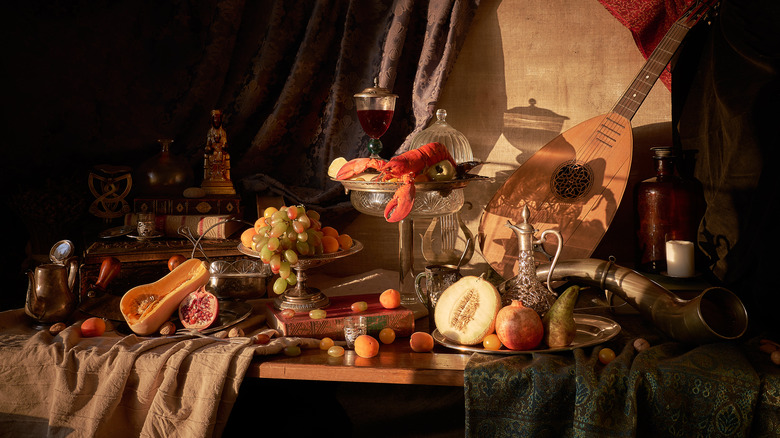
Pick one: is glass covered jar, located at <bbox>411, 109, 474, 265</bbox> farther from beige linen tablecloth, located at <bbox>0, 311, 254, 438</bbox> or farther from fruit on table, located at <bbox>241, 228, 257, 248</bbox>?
beige linen tablecloth, located at <bbox>0, 311, 254, 438</bbox>

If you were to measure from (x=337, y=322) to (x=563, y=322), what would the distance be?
0.55 metres

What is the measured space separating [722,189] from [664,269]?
275mm

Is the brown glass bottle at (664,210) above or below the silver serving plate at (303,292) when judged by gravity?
above

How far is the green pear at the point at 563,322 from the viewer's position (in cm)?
Answer: 142

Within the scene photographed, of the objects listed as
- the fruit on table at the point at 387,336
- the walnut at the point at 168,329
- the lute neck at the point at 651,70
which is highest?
the lute neck at the point at 651,70

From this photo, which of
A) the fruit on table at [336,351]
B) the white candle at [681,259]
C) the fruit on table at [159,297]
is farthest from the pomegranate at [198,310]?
the white candle at [681,259]

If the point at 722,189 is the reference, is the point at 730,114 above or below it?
above

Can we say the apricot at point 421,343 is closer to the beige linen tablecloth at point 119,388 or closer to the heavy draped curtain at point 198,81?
the beige linen tablecloth at point 119,388

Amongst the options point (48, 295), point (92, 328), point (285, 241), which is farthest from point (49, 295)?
point (285, 241)

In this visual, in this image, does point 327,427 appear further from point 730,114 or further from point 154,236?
point 730,114

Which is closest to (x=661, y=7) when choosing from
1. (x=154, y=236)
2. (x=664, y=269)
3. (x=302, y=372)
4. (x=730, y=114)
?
(x=730, y=114)

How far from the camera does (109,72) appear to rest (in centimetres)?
226

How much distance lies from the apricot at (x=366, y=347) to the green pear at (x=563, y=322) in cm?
40

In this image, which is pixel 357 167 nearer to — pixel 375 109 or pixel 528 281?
pixel 375 109
